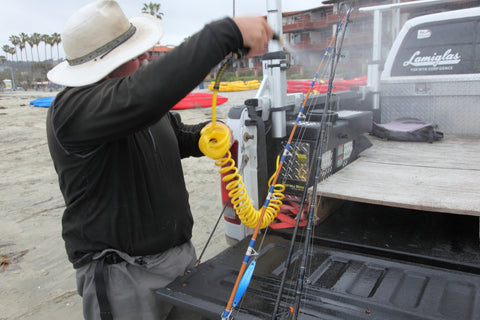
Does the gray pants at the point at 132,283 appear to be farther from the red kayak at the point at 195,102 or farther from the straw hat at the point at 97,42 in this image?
the red kayak at the point at 195,102

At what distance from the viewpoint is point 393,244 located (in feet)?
8.86

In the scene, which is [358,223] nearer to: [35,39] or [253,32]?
[253,32]

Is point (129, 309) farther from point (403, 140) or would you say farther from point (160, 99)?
point (403, 140)

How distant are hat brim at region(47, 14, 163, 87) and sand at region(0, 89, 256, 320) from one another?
2.38 metres

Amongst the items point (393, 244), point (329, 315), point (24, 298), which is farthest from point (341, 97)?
point (24, 298)

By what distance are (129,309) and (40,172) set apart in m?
6.91

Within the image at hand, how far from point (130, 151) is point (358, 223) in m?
2.02

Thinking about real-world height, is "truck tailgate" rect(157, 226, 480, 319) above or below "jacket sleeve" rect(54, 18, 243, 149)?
below

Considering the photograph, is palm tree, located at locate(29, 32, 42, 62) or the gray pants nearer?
the gray pants

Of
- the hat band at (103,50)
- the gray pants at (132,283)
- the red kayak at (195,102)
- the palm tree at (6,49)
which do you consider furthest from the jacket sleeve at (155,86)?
the palm tree at (6,49)

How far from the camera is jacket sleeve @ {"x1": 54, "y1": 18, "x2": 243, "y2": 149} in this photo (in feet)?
4.27

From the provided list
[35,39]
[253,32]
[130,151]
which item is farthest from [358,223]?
[35,39]

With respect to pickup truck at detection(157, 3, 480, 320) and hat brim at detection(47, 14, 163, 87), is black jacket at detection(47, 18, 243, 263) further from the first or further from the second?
pickup truck at detection(157, 3, 480, 320)

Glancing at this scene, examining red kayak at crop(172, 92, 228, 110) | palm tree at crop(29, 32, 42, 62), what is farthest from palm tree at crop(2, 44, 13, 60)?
red kayak at crop(172, 92, 228, 110)
